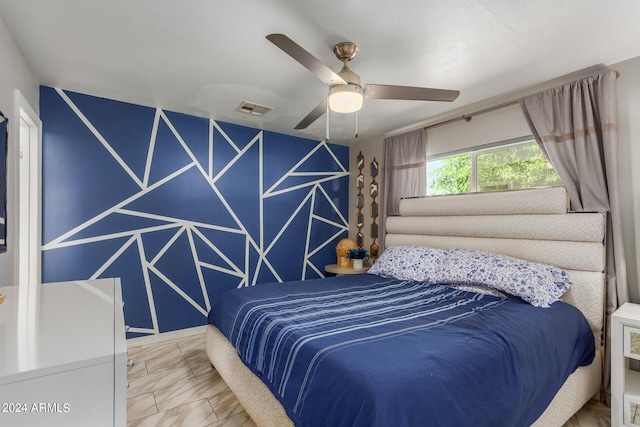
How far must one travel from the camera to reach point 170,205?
11.0 feet

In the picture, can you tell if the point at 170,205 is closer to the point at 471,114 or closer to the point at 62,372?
the point at 62,372

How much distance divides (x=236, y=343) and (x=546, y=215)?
2570mm

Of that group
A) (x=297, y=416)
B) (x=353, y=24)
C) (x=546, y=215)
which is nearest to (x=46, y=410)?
(x=297, y=416)

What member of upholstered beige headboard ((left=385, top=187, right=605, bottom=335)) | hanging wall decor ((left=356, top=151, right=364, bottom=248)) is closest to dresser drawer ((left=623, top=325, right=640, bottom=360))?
upholstered beige headboard ((left=385, top=187, right=605, bottom=335))

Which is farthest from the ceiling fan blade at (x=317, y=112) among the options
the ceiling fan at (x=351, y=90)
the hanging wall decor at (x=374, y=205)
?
the hanging wall decor at (x=374, y=205)

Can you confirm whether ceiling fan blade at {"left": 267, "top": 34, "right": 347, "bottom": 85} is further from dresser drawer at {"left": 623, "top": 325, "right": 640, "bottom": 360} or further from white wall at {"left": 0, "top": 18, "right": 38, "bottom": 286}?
dresser drawer at {"left": 623, "top": 325, "right": 640, "bottom": 360}

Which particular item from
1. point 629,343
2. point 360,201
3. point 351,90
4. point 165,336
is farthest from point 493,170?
point 165,336

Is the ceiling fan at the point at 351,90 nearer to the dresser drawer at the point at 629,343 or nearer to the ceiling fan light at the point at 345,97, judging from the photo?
the ceiling fan light at the point at 345,97

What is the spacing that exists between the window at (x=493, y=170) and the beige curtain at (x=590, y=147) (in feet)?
0.74

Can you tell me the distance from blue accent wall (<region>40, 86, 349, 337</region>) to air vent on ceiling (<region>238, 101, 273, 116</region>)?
53 centimetres

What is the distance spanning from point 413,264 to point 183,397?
7.22ft

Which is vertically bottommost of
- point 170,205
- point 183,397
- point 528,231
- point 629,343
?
point 183,397

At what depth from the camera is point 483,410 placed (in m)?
1.26

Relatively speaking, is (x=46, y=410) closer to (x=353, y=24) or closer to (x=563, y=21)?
(x=353, y=24)
